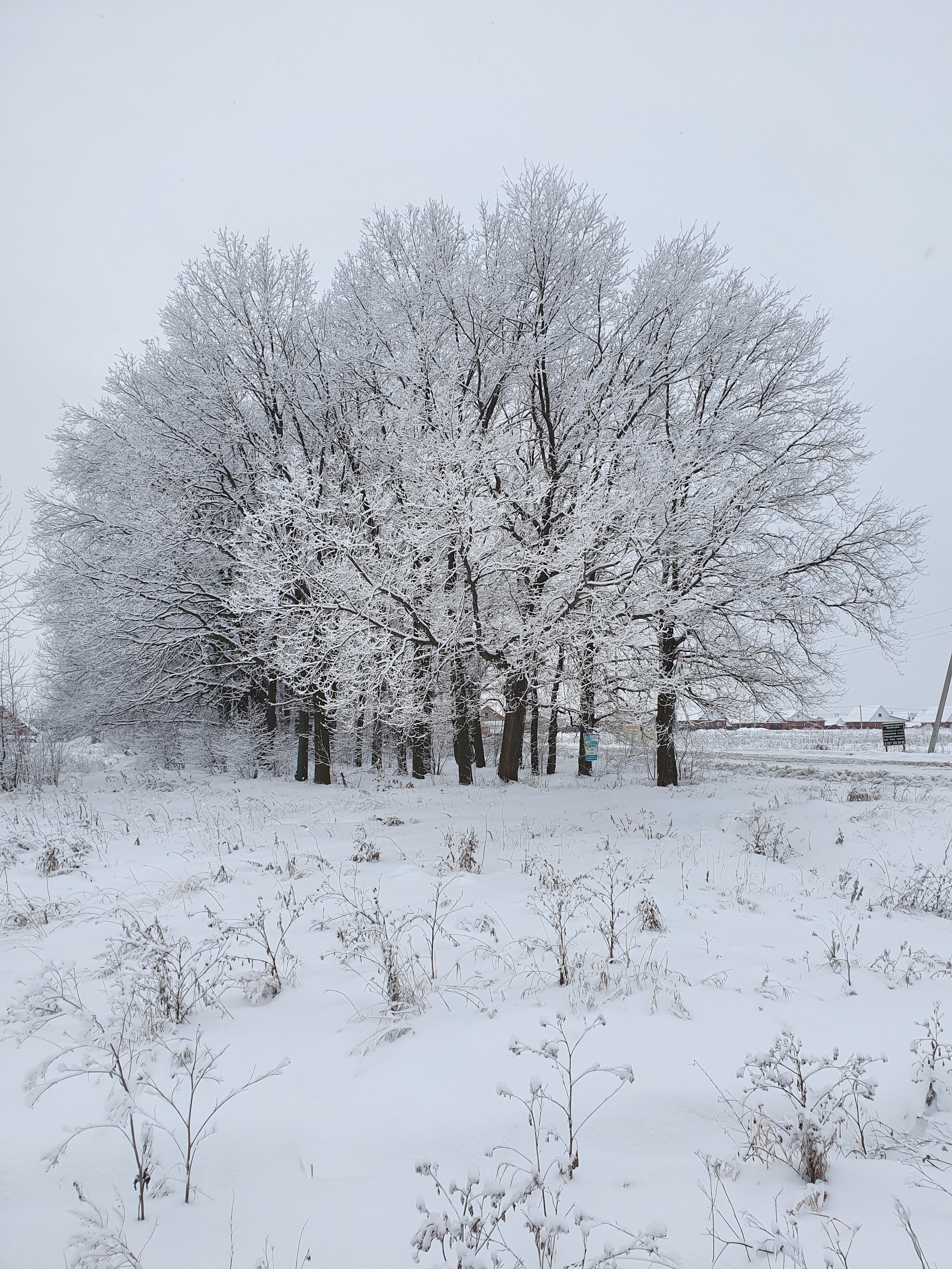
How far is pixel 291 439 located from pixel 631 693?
32.0ft

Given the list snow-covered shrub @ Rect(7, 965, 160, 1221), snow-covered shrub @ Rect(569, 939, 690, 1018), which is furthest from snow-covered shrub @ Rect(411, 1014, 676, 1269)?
snow-covered shrub @ Rect(7, 965, 160, 1221)

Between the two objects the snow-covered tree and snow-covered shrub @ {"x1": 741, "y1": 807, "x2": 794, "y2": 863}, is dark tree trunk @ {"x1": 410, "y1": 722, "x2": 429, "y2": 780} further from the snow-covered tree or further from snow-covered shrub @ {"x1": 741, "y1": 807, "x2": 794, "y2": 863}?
snow-covered shrub @ {"x1": 741, "y1": 807, "x2": 794, "y2": 863}

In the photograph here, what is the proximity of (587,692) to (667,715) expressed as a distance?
6.31 ft

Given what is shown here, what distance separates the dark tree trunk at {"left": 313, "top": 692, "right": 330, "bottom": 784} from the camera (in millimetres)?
14508

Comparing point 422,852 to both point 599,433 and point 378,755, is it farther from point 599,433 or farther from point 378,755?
point 378,755

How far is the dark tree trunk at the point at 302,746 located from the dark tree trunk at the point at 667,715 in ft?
26.7

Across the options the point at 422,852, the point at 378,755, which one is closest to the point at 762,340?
the point at 422,852

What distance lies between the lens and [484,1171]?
2133mm

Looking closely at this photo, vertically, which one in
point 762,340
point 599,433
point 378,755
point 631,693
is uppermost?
point 762,340

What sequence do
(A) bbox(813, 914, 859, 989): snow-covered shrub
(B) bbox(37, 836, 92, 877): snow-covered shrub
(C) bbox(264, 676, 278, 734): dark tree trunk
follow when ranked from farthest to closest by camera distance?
(C) bbox(264, 676, 278, 734): dark tree trunk → (B) bbox(37, 836, 92, 877): snow-covered shrub → (A) bbox(813, 914, 859, 989): snow-covered shrub

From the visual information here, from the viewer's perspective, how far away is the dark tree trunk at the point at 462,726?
1341cm

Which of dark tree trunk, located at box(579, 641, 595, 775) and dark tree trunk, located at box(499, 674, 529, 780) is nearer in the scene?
dark tree trunk, located at box(579, 641, 595, 775)

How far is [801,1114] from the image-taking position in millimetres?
2076

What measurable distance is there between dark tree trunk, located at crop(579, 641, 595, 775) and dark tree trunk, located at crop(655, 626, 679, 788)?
48.9 inches
